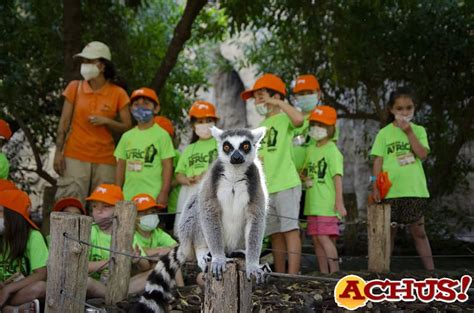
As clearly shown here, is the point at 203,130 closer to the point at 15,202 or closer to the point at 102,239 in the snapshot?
the point at 102,239

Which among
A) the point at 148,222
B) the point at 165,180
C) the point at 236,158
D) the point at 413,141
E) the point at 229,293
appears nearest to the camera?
the point at 229,293

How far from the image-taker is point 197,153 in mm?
6168

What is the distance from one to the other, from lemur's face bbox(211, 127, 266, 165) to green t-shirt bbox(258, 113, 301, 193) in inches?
57.1

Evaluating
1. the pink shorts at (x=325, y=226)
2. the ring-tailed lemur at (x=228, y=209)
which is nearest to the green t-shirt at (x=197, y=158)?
the pink shorts at (x=325, y=226)

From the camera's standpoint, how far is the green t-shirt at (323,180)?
5957 mm

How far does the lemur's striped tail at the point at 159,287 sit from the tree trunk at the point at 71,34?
146 inches

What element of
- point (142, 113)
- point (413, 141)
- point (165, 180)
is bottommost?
point (165, 180)

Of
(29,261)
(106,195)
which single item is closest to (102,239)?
(106,195)

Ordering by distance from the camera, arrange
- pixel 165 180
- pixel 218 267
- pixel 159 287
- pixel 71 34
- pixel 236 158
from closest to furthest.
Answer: pixel 218 267 → pixel 236 158 → pixel 159 287 → pixel 165 180 → pixel 71 34

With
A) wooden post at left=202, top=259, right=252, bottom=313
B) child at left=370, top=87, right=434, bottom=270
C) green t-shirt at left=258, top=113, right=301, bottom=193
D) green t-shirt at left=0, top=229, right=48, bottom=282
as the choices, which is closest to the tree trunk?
green t-shirt at left=258, top=113, right=301, bottom=193

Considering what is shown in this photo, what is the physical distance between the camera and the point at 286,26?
316 inches

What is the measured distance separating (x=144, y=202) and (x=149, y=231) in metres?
0.22

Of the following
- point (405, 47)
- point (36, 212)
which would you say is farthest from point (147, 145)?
point (36, 212)

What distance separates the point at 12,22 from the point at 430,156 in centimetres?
473
